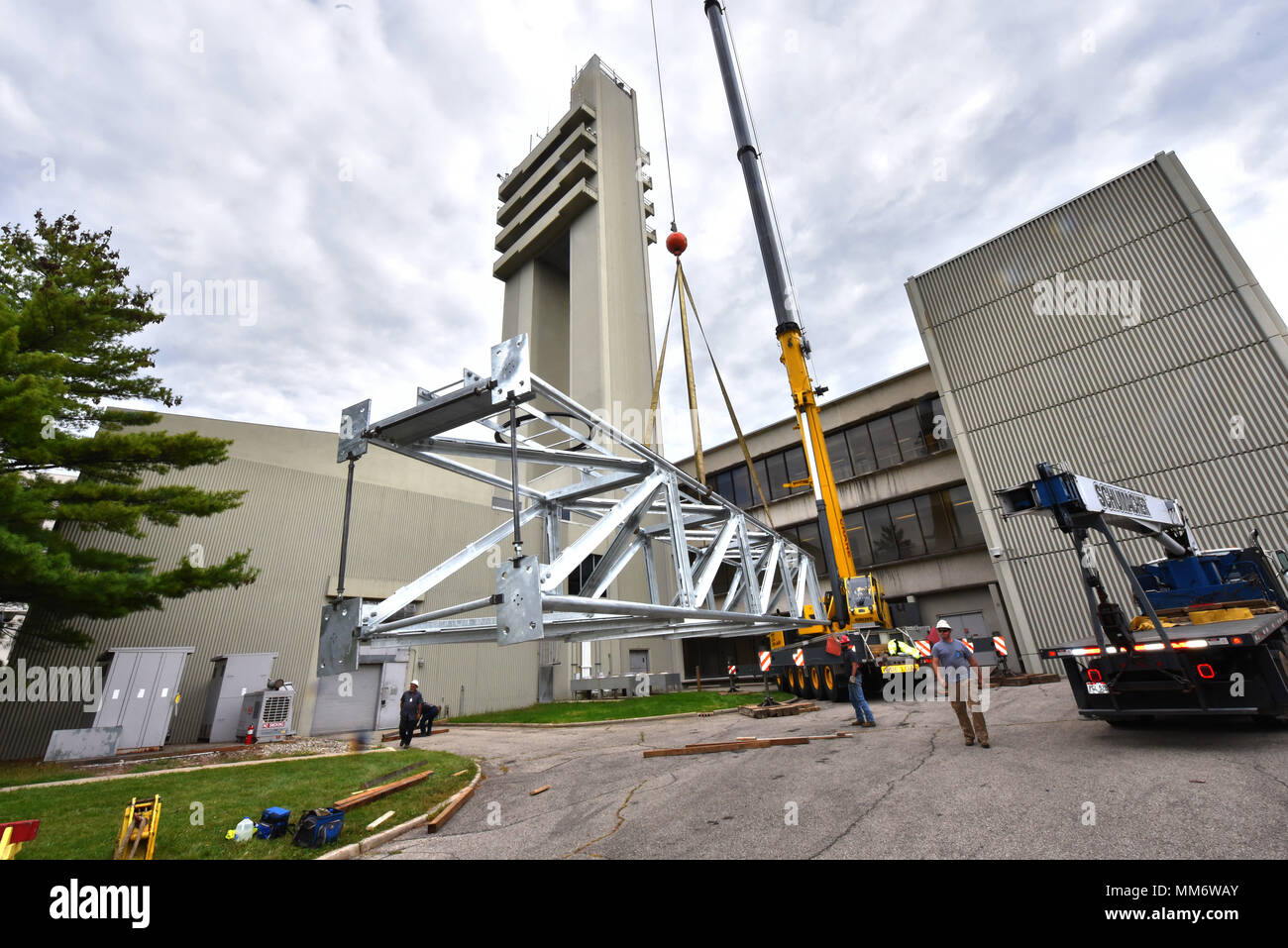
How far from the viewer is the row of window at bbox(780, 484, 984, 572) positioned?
23516 mm

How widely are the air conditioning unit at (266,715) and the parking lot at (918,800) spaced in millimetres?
9651

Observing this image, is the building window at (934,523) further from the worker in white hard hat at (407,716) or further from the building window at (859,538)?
the worker in white hard hat at (407,716)

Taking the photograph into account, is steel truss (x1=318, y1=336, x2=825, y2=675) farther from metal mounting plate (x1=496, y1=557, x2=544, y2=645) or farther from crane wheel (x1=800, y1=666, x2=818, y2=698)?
crane wheel (x1=800, y1=666, x2=818, y2=698)

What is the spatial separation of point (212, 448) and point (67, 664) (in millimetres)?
6805

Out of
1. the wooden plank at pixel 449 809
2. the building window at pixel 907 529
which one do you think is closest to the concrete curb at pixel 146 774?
the wooden plank at pixel 449 809

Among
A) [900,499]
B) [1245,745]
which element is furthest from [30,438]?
[900,499]

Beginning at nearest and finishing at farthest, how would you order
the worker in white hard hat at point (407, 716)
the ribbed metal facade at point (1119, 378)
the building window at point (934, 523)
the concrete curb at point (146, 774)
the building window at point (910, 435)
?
1. the concrete curb at point (146, 774)
2. the worker in white hard hat at point (407, 716)
3. the ribbed metal facade at point (1119, 378)
4. the building window at point (934, 523)
5. the building window at point (910, 435)

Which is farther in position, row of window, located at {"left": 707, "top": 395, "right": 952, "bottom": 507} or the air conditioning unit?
row of window, located at {"left": 707, "top": 395, "right": 952, "bottom": 507}

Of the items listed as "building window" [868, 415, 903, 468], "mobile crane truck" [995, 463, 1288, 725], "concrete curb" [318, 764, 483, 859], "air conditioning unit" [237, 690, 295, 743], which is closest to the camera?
"concrete curb" [318, 764, 483, 859]

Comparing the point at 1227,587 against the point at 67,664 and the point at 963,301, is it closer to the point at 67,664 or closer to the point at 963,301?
the point at 963,301

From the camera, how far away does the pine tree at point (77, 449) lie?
10688 mm

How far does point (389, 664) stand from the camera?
19234 millimetres

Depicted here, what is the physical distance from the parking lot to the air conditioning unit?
31.7 ft

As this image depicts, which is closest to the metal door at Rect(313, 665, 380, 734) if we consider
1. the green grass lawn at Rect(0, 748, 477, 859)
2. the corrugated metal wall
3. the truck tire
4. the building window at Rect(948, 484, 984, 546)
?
the corrugated metal wall
